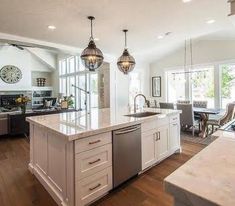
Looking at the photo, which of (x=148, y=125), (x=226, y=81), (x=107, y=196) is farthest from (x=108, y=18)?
(x=226, y=81)

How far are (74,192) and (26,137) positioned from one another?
401 centimetres

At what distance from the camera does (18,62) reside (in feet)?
29.9

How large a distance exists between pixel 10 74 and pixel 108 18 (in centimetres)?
764

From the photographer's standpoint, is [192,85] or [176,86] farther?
[176,86]

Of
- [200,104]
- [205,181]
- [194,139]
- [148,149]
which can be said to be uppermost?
[200,104]

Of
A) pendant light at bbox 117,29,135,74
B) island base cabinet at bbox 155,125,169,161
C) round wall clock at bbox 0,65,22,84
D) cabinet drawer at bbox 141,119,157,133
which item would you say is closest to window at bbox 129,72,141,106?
pendant light at bbox 117,29,135,74

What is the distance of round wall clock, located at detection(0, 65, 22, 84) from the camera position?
339 inches

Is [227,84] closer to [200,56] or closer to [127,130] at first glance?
[200,56]

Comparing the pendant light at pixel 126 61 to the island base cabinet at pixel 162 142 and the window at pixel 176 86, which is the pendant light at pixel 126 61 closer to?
the island base cabinet at pixel 162 142

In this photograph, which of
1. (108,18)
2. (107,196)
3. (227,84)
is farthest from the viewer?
(227,84)

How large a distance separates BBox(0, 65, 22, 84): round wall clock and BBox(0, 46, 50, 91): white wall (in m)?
0.15

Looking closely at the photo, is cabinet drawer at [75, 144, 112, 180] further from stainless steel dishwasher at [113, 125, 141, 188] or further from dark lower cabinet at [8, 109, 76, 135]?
dark lower cabinet at [8, 109, 76, 135]

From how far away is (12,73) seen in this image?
892cm

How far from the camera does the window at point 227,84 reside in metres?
6.00
